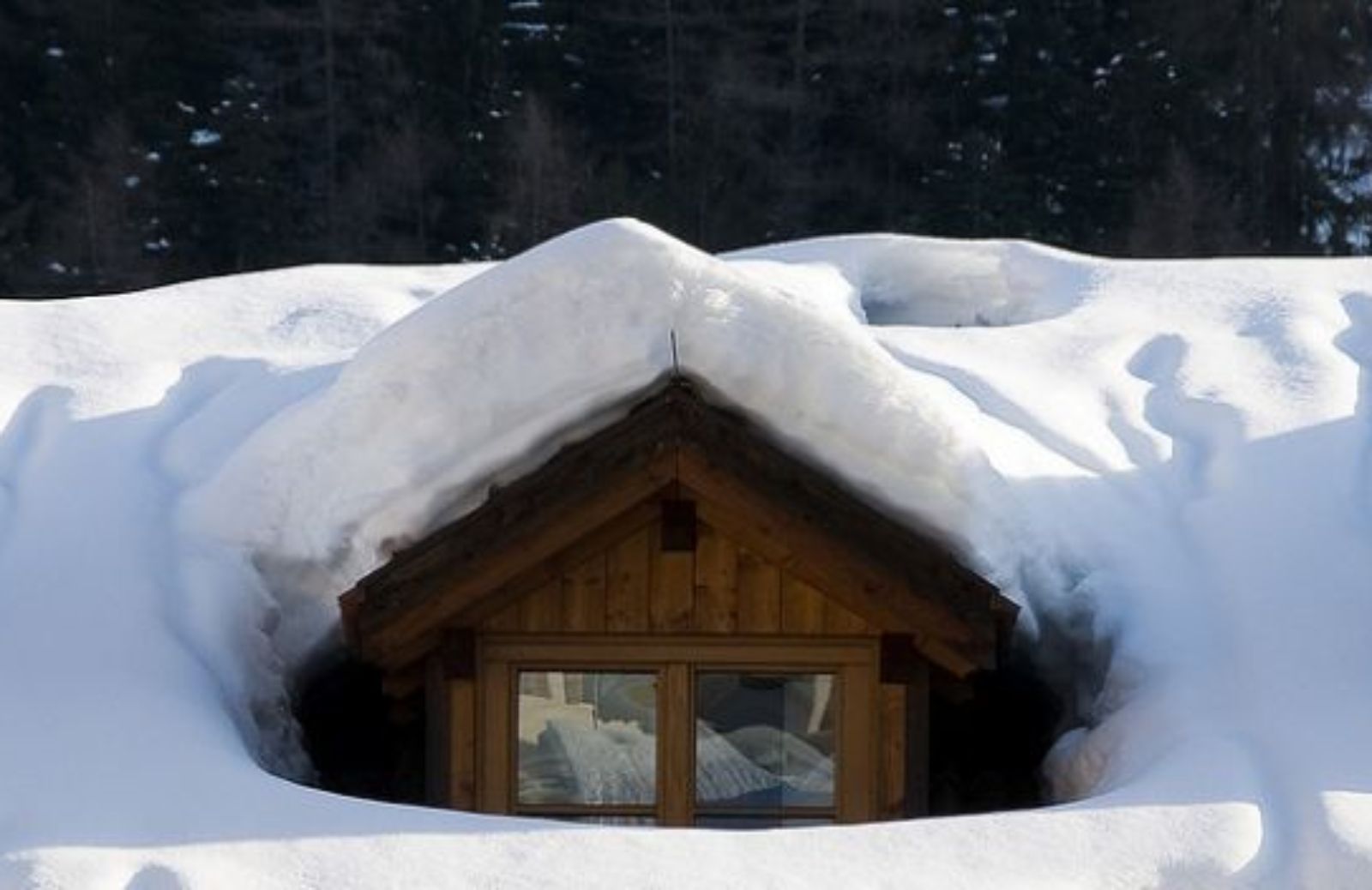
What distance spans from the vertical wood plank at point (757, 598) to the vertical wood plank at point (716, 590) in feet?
0.05

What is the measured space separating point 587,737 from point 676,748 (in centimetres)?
22

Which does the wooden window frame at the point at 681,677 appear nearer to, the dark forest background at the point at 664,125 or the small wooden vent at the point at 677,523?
the small wooden vent at the point at 677,523

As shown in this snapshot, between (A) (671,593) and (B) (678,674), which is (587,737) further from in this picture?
(A) (671,593)

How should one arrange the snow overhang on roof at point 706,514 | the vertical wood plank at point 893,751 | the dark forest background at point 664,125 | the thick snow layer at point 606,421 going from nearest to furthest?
the thick snow layer at point 606,421 → the snow overhang on roof at point 706,514 → the vertical wood plank at point 893,751 → the dark forest background at point 664,125

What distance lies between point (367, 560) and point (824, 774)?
126cm

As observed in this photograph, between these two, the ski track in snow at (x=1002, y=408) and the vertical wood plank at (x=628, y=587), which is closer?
the vertical wood plank at (x=628, y=587)

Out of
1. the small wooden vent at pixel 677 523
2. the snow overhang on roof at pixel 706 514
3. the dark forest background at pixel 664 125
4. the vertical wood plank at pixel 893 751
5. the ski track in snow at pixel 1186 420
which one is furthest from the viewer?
the dark forest background at pixel 664 125

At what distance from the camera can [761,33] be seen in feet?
113

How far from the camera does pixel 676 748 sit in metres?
6.17

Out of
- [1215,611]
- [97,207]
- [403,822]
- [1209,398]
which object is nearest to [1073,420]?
[1209,398]

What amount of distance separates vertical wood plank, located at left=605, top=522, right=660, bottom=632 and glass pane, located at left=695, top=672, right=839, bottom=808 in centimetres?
22

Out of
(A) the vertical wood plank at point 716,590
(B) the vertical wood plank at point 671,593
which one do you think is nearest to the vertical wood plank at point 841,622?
(A) the vertical wood plank at point 716,590

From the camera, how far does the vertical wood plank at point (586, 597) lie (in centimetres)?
617

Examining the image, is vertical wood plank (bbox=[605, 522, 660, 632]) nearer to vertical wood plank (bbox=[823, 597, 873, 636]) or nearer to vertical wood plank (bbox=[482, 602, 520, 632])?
vertical wood plank (bbox=[482, 602, 520, 632])
